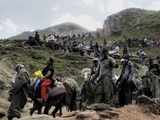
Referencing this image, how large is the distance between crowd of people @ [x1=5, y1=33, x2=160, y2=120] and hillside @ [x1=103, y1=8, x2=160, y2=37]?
68.0 m

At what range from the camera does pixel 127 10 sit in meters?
119

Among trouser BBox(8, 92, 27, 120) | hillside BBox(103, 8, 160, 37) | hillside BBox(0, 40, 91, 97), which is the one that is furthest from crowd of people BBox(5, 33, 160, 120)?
hillside BBox(103, 8, 160, 37)

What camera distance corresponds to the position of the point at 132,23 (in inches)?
4176

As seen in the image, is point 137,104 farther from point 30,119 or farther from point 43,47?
point 43,47

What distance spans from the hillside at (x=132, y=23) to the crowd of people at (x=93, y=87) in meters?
68.0

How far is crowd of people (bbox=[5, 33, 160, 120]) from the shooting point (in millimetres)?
18797

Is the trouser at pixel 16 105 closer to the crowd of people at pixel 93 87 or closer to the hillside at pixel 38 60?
the crowd of people at pixel 93 87

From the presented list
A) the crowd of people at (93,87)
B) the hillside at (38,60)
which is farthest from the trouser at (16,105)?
the hillside at (38,60)

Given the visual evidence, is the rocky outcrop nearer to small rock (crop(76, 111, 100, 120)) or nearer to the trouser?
small rock (crop(76, 111, 100, 120))

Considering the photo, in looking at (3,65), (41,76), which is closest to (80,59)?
(3,65)

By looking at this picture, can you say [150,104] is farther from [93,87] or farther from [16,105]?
[16,105]

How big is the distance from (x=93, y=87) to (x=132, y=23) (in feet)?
282

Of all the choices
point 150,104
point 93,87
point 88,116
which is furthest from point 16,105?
point 150,104

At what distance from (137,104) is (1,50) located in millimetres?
27104
